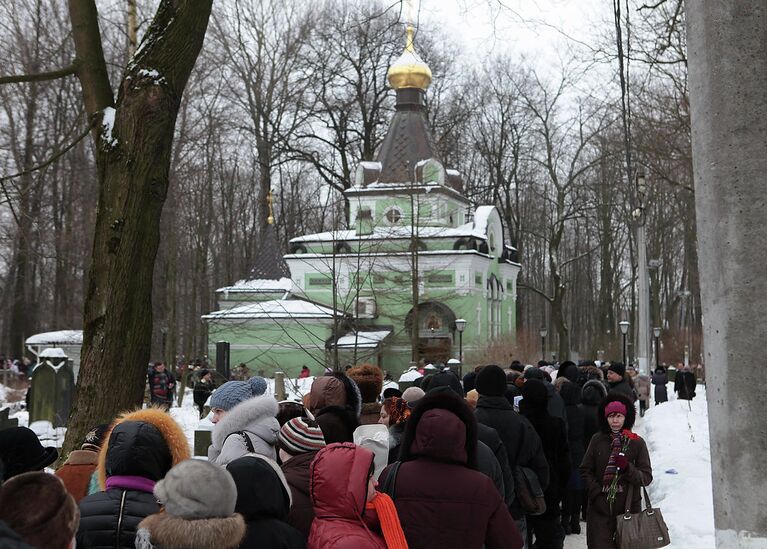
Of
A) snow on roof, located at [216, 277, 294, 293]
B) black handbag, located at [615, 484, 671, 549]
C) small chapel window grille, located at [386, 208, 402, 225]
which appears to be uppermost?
small chapel window grille, located at [386, 208, 402, 225]

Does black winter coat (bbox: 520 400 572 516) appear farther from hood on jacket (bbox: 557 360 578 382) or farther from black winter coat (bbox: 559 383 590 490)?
hood on jacket (bbox: 557 360 578 382)

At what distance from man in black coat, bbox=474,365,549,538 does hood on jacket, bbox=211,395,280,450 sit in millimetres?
2820

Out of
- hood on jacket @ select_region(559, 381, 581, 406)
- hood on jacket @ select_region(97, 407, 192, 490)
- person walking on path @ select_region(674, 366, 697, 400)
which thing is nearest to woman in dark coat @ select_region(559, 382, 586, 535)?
hood on jacket @ select_region(559, 381, 581, 406)

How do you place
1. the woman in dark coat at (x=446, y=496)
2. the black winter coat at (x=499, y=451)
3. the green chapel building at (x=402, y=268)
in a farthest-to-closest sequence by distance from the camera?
the green chapel building at (x=402, y=268)
the black winter coat at (x=499, y=451)
the woman in dark coat at (x=446, y=496)

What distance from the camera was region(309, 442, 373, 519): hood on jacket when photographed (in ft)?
13.4

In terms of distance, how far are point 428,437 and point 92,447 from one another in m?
2.34

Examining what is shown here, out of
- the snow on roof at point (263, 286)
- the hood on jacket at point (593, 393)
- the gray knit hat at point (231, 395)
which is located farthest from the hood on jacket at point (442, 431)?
the snow on roof at point (263, 286)

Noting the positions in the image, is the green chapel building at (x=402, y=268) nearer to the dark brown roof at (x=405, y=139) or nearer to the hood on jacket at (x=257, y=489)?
the dark brown roof at (x=405, y=139)

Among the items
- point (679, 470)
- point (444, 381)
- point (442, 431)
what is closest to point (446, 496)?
point (442, 431)

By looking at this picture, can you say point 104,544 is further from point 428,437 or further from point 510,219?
point 510,219

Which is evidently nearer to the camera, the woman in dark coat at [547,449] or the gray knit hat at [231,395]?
the gray knit hat at [231,395]

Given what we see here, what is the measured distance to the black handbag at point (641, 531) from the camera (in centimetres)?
716

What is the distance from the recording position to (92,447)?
19.2 feet

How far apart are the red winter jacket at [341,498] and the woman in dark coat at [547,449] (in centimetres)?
462
